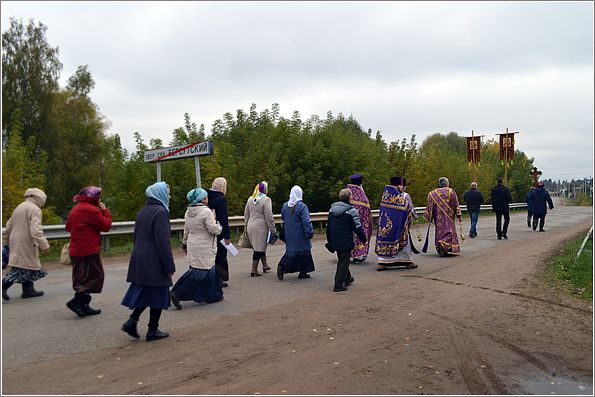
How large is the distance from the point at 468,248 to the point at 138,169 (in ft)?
43.1

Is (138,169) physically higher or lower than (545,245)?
higher

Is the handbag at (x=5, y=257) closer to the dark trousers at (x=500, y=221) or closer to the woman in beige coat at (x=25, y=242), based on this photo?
the woman in beige coat at (x=25, y=242)

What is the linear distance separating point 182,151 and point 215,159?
8.81 metres

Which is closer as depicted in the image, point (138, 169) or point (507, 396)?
point (507, 396)

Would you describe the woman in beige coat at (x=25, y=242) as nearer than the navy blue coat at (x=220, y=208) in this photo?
Yes

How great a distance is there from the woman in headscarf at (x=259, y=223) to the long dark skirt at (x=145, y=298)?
13.8 ft

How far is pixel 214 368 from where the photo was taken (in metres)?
5.20

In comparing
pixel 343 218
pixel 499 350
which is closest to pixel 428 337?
pixel 499 350

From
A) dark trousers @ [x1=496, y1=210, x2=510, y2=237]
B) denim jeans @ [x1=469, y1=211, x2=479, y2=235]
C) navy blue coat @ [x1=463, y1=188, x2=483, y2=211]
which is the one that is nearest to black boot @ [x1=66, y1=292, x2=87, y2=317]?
dark trousers @ [x1=496, y1=210, x2=510, y2=237]

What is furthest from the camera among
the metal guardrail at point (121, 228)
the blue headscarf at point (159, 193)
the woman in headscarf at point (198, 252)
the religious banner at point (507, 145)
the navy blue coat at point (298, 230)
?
the religious banner at point (507, 145)

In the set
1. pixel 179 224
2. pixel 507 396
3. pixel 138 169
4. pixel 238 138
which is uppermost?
pixel 238 138

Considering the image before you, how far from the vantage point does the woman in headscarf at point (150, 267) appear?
19.9 ft

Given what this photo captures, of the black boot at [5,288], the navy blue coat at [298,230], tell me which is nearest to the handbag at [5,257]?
the black boot at [5,288]

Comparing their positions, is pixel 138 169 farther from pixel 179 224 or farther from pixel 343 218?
pixel 343 218
